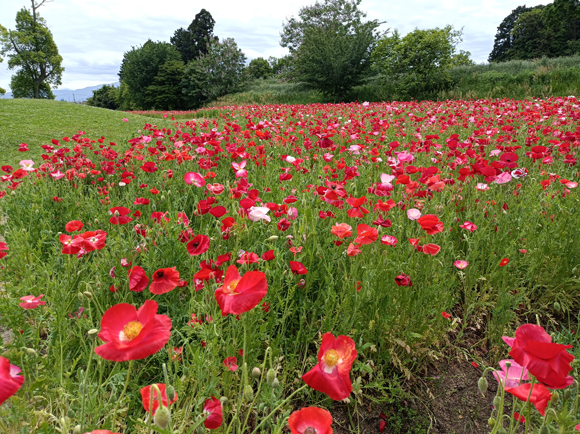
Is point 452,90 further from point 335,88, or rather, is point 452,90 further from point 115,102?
point 115,102

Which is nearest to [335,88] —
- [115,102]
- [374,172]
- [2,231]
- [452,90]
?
[452,90]

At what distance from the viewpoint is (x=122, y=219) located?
5.99 feet

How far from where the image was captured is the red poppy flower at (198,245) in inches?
51.5

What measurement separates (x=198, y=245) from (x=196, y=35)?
5121 cm

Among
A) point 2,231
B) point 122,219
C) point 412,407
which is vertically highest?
point 122,219

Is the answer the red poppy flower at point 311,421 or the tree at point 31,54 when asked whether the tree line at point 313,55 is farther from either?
the red poppy flower at point 311,421

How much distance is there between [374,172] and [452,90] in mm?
16189

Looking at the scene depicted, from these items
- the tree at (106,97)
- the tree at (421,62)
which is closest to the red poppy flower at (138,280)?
the tree at (421,62)

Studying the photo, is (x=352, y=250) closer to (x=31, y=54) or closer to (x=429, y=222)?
(x=429, y=222)

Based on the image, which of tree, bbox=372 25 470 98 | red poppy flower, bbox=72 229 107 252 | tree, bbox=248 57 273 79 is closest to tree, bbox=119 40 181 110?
tree, bbox=248 57 273 79

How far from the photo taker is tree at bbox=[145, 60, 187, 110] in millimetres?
33562

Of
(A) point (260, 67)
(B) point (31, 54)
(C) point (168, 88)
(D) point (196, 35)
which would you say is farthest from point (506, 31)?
(B) point (31, 54)

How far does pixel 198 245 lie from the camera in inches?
52.7

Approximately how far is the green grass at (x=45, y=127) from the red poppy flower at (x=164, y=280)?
4904mm
